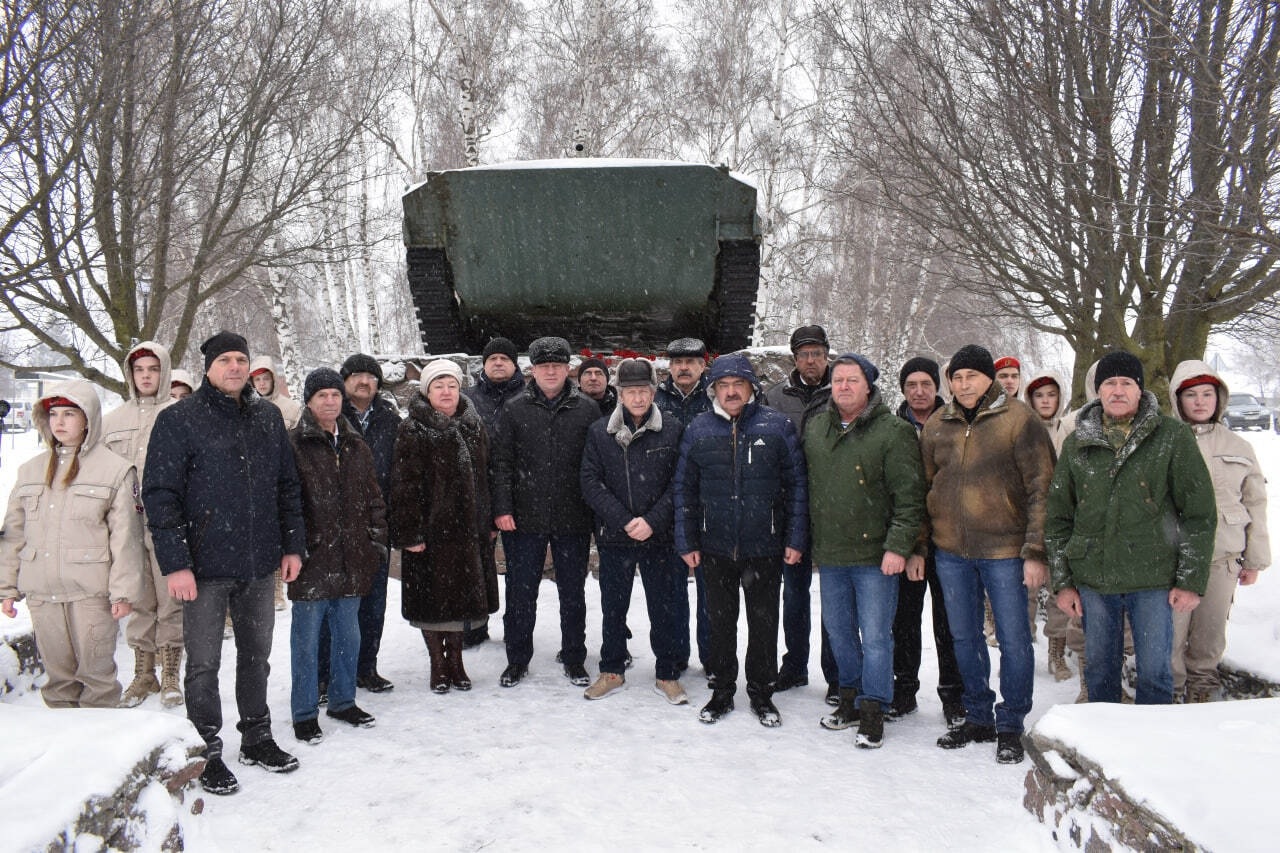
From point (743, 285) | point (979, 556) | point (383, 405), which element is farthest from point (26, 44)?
point (979, 556)

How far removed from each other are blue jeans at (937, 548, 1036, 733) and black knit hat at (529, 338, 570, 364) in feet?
6.86

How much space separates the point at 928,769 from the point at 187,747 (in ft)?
8.87

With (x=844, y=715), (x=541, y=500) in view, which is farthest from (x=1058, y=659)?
(x=541, y=500)

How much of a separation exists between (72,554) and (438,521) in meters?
1.54

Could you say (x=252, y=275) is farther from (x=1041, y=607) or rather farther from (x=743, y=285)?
(x=1041, y=607)

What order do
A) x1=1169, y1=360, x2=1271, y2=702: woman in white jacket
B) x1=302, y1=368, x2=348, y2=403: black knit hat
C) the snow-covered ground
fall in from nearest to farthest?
the snow-covered ground → x1=1169, y1=360, x2=1271, y2=702: woman in white jacket → x1=302, y1=368, x2=348, y2=403: black knit hat

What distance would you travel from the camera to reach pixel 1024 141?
599 cm

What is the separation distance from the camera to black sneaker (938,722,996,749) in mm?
3648

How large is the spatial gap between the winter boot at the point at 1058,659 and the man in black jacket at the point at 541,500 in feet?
8.19

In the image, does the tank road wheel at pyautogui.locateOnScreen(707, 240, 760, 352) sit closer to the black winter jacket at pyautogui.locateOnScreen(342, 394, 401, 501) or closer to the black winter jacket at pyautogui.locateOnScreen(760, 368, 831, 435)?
the black winter jacket at pyautogui.locateOnScreen(760, 368, 831, 435)

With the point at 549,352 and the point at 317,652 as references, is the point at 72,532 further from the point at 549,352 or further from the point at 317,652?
the point at 549,352

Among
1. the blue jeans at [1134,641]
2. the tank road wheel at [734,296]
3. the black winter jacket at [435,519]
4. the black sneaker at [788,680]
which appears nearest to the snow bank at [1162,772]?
the blue jeans at [1134,641]

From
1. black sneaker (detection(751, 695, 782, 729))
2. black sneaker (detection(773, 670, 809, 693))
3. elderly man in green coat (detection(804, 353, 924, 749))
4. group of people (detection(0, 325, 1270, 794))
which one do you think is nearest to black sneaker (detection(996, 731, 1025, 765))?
group of people (detection(0, 325, 1270, 794))

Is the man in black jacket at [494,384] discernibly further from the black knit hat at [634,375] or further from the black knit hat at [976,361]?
the black knit hat at [976,361]
